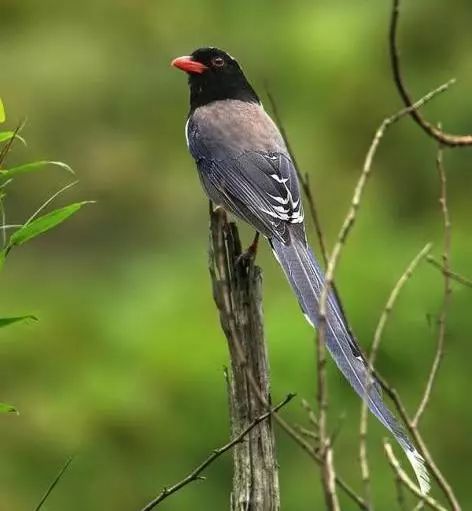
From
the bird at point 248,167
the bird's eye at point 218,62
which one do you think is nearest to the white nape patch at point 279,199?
the bird at point 248,167

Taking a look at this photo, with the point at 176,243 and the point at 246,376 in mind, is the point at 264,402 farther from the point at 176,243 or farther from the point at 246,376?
the point at 176,243

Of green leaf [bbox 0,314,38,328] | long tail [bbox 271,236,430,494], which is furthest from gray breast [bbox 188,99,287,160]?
green leaf [bbox 0,314,38,328]

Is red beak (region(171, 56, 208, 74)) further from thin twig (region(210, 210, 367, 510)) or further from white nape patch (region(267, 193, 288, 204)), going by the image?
thin twig (region(210, 210, 367, 510))

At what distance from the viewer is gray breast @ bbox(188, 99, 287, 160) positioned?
5766 millimetres

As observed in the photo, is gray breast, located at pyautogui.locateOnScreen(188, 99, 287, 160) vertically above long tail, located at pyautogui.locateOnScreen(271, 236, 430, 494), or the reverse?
gray breast, located at pyautogui.locateOnScreen(188, 99, 287, 160)

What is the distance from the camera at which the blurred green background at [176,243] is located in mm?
9375

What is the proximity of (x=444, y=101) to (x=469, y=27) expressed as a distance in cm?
194

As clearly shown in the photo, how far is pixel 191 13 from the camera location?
1498 cm

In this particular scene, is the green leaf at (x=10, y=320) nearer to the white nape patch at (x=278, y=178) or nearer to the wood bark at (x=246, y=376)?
the wood bark at (x=246, y=376)

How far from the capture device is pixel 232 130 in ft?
19.4

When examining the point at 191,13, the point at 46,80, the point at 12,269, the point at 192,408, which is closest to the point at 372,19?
the point at 191,13

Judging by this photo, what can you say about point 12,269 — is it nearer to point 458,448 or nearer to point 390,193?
point 390,193

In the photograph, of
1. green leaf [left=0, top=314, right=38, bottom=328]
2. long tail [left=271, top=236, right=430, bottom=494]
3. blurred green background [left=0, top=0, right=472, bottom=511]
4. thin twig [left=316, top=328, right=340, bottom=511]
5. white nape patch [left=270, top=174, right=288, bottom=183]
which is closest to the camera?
thin twig [left=316, top=328, right=340, bottom=511]

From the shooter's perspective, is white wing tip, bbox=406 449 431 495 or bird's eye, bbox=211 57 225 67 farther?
bird's eye, bbox=211 57 225 67
